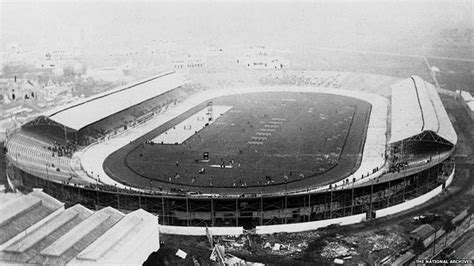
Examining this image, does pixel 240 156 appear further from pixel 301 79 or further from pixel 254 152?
pixel 301 79

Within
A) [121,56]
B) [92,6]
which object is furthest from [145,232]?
[92,6]

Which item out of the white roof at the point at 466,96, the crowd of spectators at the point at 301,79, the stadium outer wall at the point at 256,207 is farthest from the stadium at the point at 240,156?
the crowd of spectators at the point at 301,79

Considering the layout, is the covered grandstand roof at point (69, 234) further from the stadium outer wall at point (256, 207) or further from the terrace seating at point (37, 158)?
the terrace seating at point (37, 158)

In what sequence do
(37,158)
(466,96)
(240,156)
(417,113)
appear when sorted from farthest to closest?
(466,96), (417,113), (240,156), (37,158)

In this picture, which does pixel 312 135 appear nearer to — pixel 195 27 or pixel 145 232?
pixel 145 232

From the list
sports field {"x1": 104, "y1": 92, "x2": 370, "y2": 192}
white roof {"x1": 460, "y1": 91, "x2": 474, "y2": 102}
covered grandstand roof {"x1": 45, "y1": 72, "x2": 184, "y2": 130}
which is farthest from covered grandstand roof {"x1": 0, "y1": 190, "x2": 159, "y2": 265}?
white roof {"x1": 460, "y1": 91, "x2": 474, "y2": 102}

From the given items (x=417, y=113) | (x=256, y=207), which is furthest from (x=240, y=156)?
(x=417, y=113)
